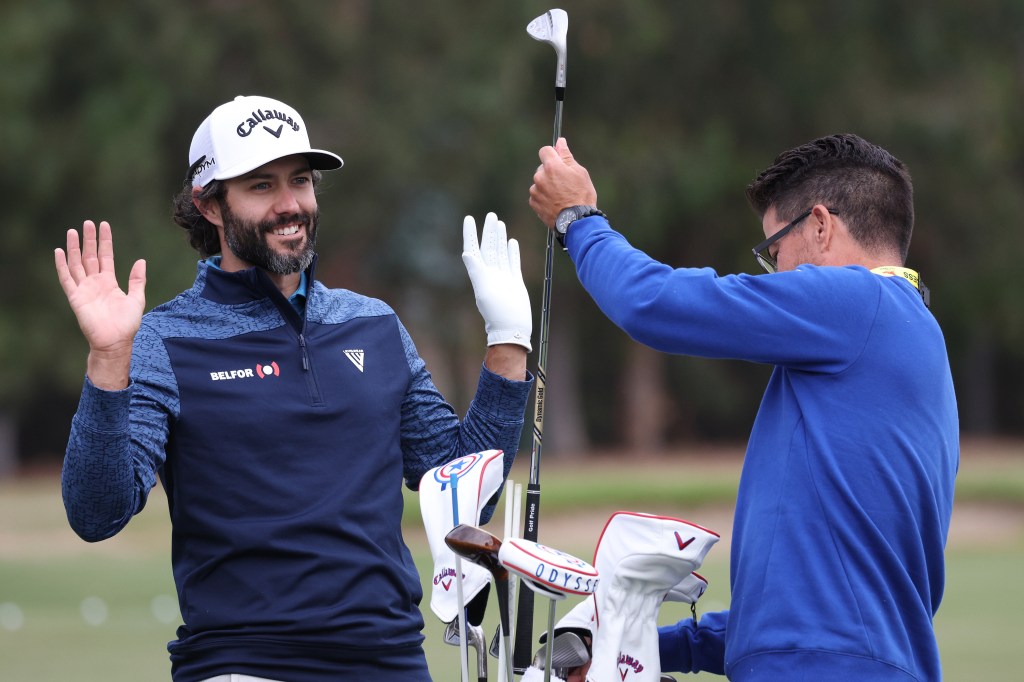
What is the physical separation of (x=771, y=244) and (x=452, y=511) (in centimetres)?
93

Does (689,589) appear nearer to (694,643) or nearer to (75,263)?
(694,643)

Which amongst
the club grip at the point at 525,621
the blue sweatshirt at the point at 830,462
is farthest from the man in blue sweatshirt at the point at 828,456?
the club grip at the point at 525,621

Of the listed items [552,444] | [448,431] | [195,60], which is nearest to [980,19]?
[552,444]

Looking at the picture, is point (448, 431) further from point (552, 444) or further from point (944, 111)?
point (552, 444)

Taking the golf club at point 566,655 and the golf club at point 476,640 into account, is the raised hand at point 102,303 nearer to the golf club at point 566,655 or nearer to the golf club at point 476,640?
the golf club at point 476,640

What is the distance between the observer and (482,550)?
3.11m

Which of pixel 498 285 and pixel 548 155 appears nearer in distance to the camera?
pixel 548 155

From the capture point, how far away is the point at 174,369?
3.39 m

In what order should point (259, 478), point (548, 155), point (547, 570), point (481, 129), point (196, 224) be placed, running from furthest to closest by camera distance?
point (481, 129) → point (196, 224) → point (548, 155) → point (259, 478) → point (547, 570)

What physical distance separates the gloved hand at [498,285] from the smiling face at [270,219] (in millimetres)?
405

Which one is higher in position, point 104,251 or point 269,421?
point 104,251

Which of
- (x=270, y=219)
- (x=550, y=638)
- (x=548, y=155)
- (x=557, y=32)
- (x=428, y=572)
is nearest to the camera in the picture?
(x=550, y=638)

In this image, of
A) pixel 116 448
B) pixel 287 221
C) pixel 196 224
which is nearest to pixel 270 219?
pixel 287 221

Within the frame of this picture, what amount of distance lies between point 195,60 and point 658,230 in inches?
324
